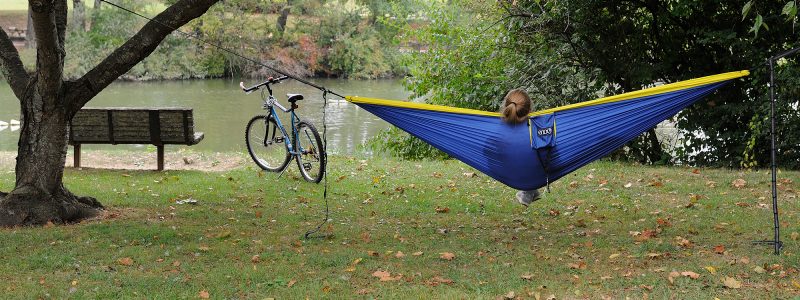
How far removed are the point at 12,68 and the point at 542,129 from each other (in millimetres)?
3305

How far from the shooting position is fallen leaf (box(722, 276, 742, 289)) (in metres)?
3.87

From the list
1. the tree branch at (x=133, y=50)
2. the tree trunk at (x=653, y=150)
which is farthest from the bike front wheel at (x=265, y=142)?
the tree trunk at (x=653, y=150)

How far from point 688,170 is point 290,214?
3.85 m

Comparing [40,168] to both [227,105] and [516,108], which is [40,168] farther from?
[227,105]

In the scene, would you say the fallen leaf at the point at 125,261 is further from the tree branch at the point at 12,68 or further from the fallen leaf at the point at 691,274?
the fallen leaf at the point at 691,274

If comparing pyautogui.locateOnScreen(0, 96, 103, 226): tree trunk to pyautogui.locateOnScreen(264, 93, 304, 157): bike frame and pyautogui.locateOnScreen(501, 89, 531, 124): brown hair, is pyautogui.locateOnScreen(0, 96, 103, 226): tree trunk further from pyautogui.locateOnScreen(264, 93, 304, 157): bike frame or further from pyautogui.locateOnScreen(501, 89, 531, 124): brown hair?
pyautogui.locateOnScreen(501, 89, 531, 124): brown hair

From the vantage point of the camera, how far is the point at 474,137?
4965 millimetres

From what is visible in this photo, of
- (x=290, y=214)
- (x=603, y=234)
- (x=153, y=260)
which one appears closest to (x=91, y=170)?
(x=290, y=214)

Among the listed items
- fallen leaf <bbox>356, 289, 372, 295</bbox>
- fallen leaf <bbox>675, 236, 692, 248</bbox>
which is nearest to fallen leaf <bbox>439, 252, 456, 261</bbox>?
fallen leaf <bbox>356, 289, 372, 295</bbox>

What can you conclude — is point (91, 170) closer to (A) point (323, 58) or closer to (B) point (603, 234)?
(B) point (603, 234)

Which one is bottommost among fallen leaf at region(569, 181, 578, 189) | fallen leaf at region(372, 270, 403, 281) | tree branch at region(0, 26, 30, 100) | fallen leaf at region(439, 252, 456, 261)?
fallen leaf at region(372, 270, 403, 281)

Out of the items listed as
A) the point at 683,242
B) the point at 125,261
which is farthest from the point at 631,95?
the point at 125,261

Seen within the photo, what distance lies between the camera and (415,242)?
4.91m

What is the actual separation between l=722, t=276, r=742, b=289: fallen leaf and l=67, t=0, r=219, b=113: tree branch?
3.29 metres
